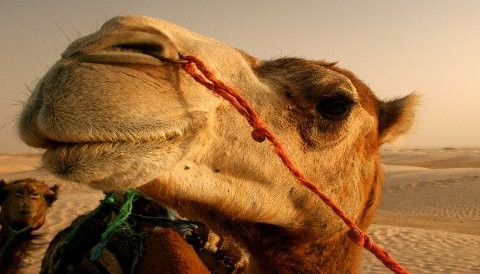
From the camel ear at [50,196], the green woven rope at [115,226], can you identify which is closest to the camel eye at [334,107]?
the green woven rope at [115,226]

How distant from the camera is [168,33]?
5.57ft

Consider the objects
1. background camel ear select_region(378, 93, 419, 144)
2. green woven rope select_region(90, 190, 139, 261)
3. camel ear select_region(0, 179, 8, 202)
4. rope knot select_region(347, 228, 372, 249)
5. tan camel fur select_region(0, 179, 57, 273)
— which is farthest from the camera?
camel ear select_region(0, 179, 8, 202)

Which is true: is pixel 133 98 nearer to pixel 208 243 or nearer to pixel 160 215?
pixel 208 243

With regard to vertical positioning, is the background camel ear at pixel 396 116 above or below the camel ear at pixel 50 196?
above

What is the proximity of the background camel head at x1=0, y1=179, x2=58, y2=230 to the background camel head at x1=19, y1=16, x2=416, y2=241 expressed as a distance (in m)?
3.25

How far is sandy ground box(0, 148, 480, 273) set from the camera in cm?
965

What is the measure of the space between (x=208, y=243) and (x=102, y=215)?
0.89 metres

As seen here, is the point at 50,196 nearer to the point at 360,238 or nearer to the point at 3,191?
the point at 3,191

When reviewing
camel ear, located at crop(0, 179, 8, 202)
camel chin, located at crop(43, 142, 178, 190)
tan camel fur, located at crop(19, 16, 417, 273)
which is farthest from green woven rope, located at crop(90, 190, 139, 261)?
camel ear, located at crop(0, 179, 8, 202)

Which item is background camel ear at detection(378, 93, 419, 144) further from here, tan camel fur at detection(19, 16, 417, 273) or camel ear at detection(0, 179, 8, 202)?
camel ear at detection(0, 179, 8, 202)

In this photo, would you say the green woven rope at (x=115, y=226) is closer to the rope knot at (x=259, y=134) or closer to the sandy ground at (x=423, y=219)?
the sandy ground at (x=423, y=219)

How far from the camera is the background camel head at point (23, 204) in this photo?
15.1 ft

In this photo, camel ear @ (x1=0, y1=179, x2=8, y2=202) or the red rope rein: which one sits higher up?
the red rope rein

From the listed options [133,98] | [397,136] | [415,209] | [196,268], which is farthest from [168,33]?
[415,209]
